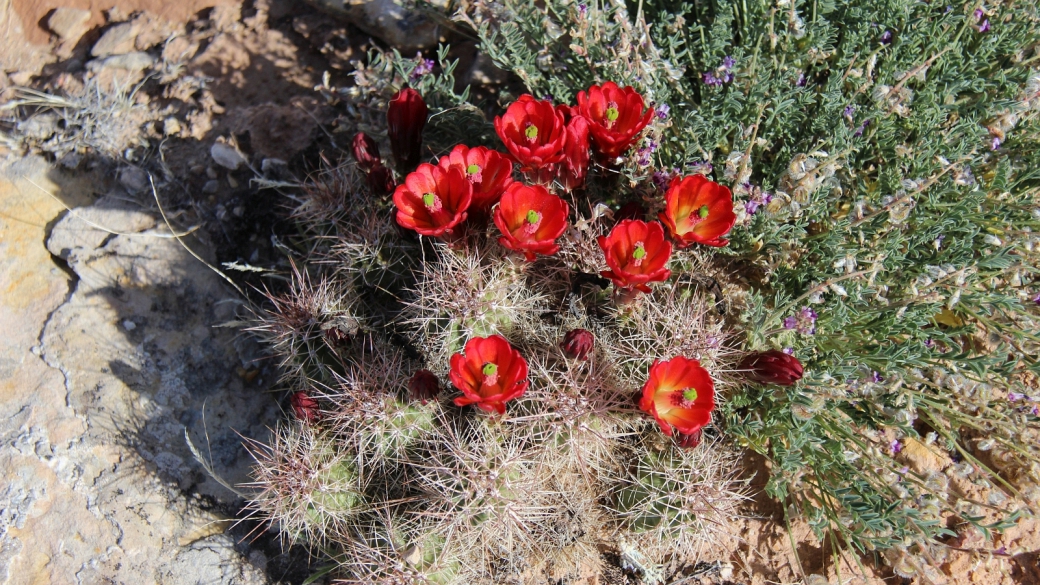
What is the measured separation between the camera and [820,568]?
302 cm

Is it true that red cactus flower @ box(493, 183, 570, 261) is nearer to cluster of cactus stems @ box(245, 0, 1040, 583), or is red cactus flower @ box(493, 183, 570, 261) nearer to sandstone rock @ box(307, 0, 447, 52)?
cluster of cactus stems @ box(245, 0, 1040, 583)

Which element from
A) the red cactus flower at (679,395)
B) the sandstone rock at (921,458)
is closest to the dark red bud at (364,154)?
the red cactus flower at (679,395)

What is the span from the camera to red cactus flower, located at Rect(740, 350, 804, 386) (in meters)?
2.54

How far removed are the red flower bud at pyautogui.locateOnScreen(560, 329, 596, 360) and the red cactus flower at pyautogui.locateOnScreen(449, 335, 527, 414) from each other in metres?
0.30

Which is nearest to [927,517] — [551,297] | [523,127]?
[551,297]

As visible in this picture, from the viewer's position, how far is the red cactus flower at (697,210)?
2504 millimetres

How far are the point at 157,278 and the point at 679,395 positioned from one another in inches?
101

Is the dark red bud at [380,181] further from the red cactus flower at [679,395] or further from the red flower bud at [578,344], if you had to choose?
the red cactus flower at [679,395]

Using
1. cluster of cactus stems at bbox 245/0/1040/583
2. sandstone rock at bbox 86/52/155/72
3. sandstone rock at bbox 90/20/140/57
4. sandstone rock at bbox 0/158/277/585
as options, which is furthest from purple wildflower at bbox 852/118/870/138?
sandstone rock at bbox 90/20/140/57

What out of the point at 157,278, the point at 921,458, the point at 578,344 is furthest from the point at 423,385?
the point at 921,458

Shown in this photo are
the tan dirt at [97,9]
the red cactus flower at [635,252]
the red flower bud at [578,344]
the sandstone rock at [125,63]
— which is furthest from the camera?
the tan dirt at [97,9]

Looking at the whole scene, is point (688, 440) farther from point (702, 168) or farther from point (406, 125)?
point (406, 125)

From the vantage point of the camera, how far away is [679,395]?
2.36 meters

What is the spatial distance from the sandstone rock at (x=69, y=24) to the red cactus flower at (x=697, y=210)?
380 cm
